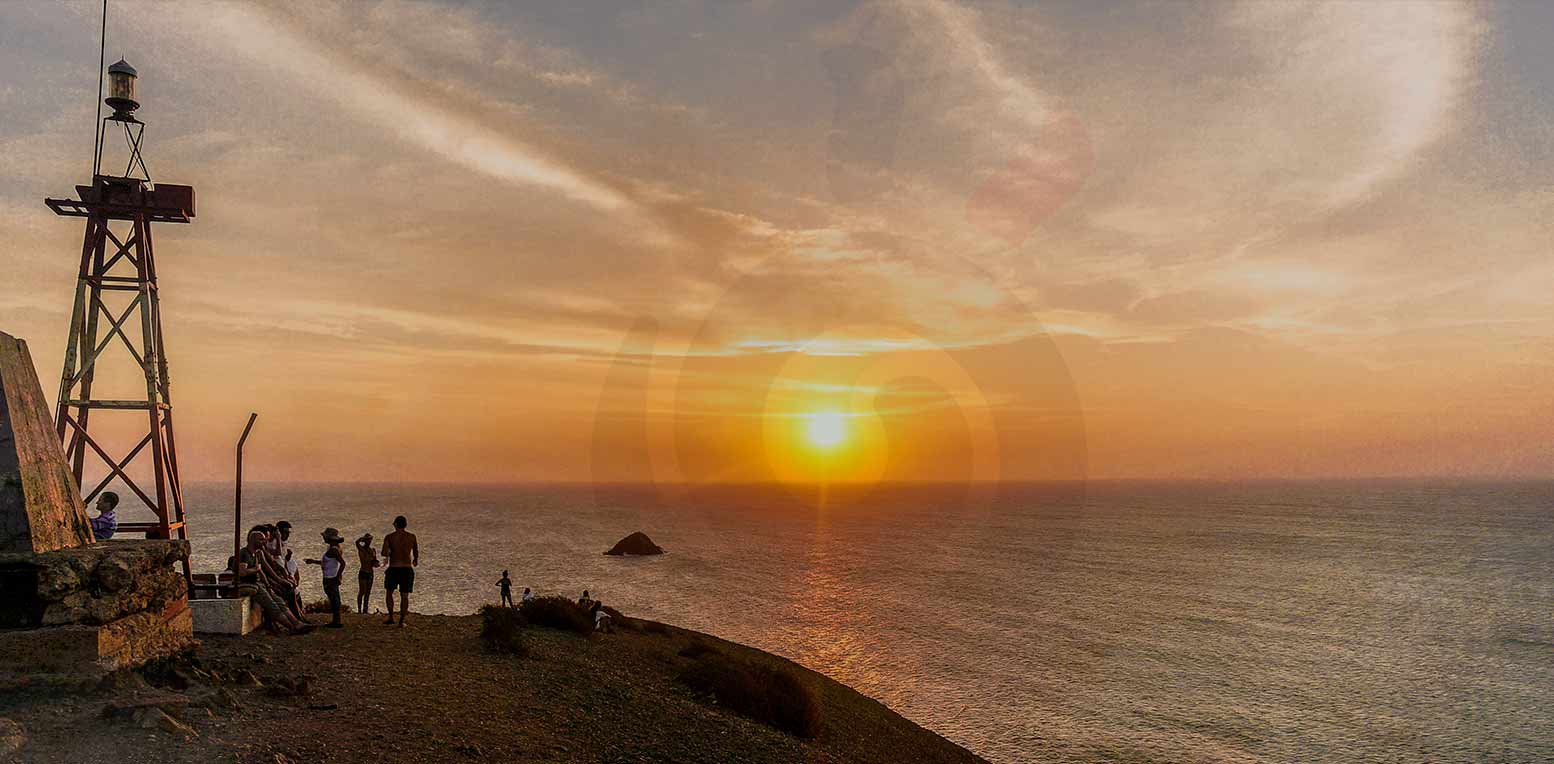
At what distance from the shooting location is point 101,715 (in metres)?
8.99

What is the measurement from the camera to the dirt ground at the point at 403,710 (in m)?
9.00

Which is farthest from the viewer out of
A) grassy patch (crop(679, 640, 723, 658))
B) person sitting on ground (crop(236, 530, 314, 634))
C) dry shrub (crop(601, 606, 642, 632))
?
dry shrub (crop(601, 606, 642, 632))

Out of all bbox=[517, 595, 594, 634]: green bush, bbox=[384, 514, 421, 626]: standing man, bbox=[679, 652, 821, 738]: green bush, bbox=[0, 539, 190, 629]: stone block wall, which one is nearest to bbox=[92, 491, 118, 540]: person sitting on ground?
bbox=[0, 539, 190, 629]: stone block wall

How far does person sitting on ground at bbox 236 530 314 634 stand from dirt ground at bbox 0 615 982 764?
0.64m

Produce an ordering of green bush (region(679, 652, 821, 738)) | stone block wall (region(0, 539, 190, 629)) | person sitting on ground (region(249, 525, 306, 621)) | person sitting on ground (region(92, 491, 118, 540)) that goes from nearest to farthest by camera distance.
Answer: stone block wall (region(0, 539, 190, 629))
person sitting on ground (region(92, 491, 118, 540))
person sitting on ground (region(249, 525, 306, 621))
green bush (region(679, 652, 821, 738))

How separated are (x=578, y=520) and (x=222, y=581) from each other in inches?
5491

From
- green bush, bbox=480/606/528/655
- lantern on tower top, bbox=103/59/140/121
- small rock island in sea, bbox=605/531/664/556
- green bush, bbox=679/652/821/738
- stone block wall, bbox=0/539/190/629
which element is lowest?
small rock island in sea, bbox=605/531/664/556

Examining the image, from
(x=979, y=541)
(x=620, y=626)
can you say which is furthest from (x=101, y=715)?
(x=979, y=541)

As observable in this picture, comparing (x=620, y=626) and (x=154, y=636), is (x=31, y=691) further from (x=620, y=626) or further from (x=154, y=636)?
(x=620, y=626)

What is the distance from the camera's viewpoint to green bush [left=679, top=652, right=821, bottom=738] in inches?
749

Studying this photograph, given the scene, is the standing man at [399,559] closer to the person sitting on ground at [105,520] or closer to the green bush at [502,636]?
the green bush at [502,636]

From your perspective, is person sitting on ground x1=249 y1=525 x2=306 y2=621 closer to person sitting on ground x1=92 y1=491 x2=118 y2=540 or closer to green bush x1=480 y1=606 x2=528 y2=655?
person sitting on ground x1=92 y1=491 x2=118 y2=540

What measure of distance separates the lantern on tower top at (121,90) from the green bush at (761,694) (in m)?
19.7

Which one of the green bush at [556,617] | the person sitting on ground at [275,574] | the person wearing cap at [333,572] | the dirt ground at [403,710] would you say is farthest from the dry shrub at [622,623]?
the person sitting on ground at [275,574]
